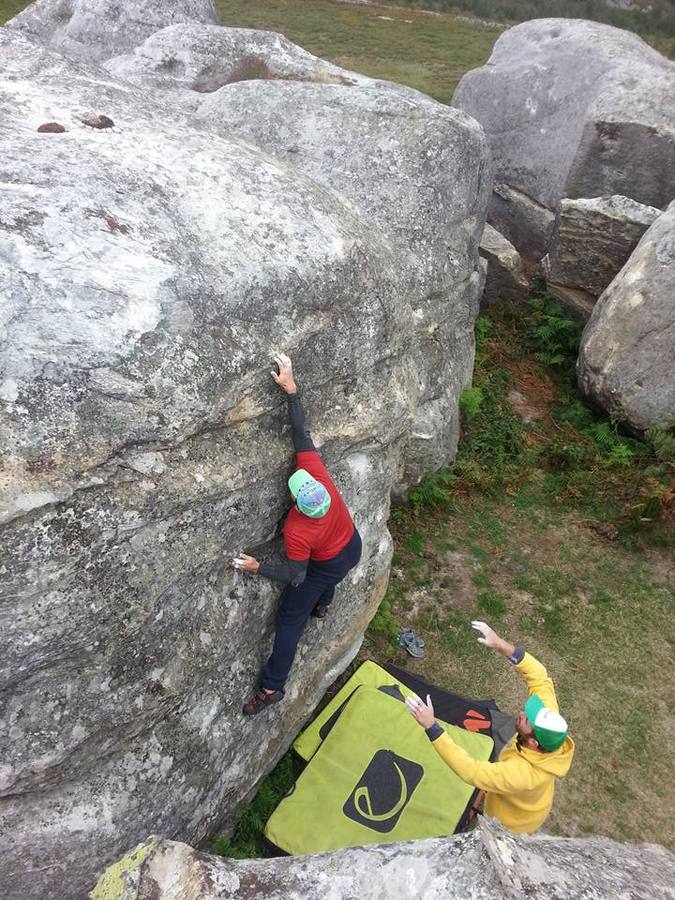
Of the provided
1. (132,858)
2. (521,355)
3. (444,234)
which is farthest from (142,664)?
(521,355)

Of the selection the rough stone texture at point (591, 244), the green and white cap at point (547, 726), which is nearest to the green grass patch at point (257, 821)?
the green and white cap at point (547, 726)

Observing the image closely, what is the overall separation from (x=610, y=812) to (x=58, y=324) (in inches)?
259

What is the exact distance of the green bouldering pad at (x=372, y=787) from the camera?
625 centimetres

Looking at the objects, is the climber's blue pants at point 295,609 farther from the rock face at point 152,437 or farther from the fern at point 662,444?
A: the fern at point 662,444

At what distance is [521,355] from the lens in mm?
12797

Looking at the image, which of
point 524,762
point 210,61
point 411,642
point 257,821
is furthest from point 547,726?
point 210,61

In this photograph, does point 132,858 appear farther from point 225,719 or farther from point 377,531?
point 377,531

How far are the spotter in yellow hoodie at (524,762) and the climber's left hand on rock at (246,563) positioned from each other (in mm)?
1502

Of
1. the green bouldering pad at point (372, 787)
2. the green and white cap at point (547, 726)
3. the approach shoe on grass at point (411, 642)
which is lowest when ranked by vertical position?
the approach shoe on grass at point (411, 642)

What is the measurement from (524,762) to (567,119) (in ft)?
41.0

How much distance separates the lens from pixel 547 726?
4777 mm

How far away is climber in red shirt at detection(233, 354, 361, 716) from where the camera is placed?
5391 mm

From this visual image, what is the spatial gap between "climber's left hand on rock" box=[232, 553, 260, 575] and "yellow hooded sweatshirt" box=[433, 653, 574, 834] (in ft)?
5.88

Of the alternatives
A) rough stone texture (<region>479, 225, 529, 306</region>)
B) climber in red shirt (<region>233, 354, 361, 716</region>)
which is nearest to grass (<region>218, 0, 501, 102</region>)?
rough stone texture (<region>479, 225, 529, 306</region>)
